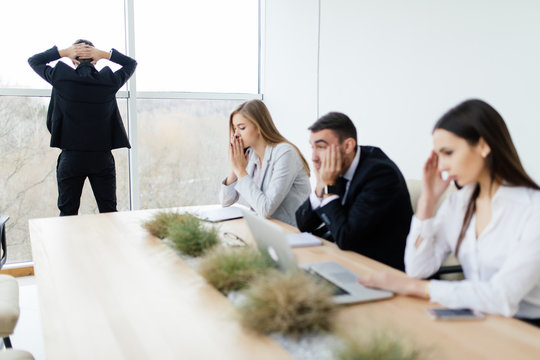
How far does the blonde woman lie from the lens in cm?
260

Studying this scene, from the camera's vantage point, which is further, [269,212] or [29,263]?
[29,263]

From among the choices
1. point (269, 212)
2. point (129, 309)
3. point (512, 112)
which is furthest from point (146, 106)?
point (129, 309)

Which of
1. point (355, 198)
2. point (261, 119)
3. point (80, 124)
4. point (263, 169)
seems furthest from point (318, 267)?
point (80, 124)

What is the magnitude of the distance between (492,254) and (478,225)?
0.11 meters

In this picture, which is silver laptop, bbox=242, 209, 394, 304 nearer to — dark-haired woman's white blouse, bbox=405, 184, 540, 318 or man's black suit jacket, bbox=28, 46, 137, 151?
dark-haired woman's white blouse, bbox=405, 184, 540, 318

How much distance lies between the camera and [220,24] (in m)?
4.69

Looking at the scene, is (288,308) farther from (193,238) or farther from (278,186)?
(278,186)

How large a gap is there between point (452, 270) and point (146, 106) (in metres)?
3.29

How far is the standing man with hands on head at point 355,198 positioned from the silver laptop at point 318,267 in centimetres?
31

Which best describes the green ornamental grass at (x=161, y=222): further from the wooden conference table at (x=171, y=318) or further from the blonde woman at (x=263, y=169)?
the blonde woman at (x=263, y=169)

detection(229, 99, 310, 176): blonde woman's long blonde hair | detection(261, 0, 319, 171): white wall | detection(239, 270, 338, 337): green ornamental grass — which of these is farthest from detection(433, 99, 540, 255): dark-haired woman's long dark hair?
detection(261, 0, 319, 171): white wall

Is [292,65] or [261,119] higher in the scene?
[292,65]

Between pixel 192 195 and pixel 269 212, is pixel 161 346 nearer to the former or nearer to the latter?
pixel 269 212

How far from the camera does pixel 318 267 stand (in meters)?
1.58
